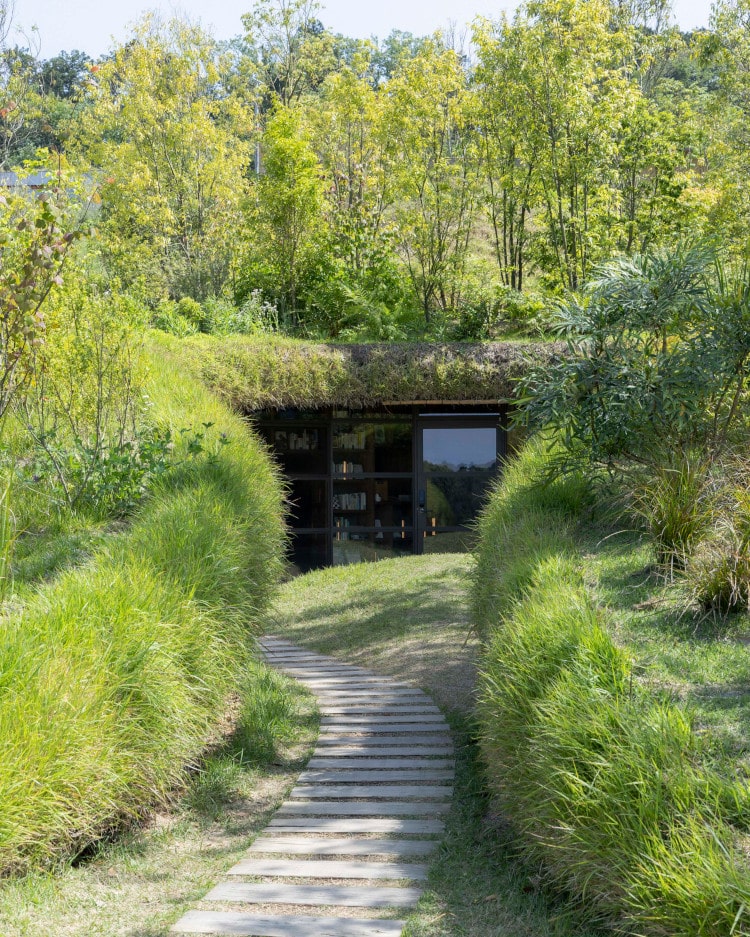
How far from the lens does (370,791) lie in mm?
4973

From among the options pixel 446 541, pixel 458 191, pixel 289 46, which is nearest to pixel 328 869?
pixel 446 541

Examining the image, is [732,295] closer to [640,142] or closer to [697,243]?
[697,243]

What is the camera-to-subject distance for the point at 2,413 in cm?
542

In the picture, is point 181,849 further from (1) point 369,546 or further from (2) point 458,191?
(2) point 458,191

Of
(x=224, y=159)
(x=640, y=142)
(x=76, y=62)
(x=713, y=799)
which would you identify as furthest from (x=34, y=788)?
(x=76, y=62)

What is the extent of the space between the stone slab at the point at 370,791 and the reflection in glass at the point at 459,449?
9.69 metres

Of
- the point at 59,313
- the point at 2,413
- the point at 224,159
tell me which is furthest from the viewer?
the point at 224,159

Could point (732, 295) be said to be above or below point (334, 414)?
above

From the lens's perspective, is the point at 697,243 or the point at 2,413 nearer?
the point at 2,413

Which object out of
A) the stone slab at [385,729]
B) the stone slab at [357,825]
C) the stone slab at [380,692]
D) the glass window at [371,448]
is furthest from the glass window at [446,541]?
the stone slab at [357,825]

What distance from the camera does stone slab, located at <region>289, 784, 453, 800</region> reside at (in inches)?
193

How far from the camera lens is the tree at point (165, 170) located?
1850cm

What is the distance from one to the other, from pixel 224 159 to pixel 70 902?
59.9 feet

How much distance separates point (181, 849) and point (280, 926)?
113 cm
